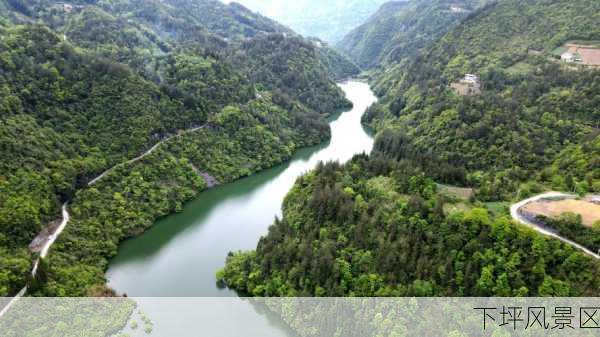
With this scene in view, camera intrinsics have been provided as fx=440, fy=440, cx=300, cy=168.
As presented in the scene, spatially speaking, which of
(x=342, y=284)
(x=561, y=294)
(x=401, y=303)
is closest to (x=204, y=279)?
(x=342, y=284)

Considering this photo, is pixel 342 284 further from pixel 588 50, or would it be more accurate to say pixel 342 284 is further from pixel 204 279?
pixel 588 50

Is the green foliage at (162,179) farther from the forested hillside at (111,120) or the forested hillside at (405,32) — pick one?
the forested hillside at (405,32)

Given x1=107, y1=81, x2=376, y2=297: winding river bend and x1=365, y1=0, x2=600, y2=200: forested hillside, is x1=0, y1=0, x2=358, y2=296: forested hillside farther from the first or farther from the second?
x1=365, y1=0, x2=600, y2=200: forested hillside

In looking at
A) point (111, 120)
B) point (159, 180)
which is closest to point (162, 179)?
point (159, 180)

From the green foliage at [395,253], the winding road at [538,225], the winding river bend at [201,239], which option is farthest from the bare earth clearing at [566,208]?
Answer: the winding river bend at [201,239]

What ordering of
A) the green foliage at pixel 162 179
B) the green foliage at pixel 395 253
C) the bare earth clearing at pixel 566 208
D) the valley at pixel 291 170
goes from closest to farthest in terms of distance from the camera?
the green foliage at pixel 395 253, the bare earth clearing at pixel 566 208, the valley at pixel 291 170, the green foliage at pixel 162 179
